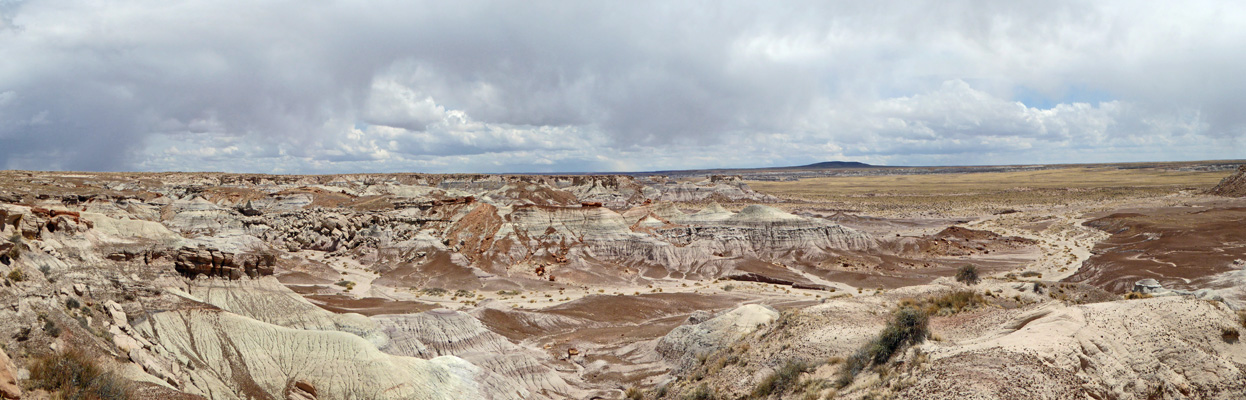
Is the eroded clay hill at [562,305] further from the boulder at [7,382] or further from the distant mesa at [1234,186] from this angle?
the distant mesa at [1234,186]

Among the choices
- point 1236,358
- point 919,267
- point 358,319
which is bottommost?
point 919,267

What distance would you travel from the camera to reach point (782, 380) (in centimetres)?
1814

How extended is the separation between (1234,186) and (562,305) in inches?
4715

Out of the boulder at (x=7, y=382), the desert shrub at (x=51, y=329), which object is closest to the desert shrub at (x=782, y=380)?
the boulder at (x=7, y=382)

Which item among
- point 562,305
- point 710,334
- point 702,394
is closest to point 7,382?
point 702,394

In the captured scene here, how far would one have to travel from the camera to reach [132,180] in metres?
110

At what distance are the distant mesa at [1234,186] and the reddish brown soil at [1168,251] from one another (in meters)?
31.1

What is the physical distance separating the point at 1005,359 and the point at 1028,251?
58.1 m

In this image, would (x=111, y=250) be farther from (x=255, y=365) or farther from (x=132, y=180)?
(x=132, y=180)

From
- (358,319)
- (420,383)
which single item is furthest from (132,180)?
(420,383)

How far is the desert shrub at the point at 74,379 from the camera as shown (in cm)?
1186

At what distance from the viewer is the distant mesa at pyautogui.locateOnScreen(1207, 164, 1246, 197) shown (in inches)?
3696

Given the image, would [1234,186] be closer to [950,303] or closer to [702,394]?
[950,303]

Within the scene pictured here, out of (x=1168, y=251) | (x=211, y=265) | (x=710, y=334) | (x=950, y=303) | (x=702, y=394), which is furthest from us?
(x=1168, y=251)
